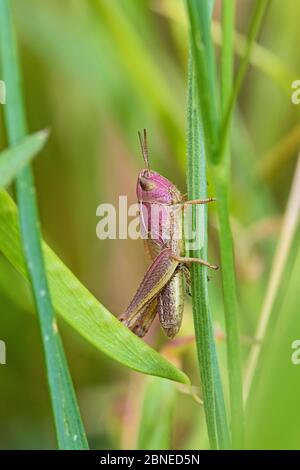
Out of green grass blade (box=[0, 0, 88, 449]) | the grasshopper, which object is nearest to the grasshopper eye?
the grasshopper

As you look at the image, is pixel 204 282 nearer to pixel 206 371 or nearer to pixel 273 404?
pixel 206 371

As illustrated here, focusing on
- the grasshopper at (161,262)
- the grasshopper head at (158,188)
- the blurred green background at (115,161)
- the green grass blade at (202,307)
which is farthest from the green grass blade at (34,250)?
the blurred green background at (115,161)

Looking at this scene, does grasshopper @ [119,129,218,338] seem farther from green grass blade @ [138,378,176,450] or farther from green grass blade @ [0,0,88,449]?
green grass blade @ [0,0,88,449]

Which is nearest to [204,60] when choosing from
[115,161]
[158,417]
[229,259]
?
[229,259]

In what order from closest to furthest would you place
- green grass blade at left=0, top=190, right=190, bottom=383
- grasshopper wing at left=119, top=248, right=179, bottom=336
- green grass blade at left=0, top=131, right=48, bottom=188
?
green grass blade at left=0, top=131, right=48, bottom=188 → green grass blade at left=0, top=190, right=190, bottom=383 → grasshopper wing at left=119, top=248, right=179, bottom=336

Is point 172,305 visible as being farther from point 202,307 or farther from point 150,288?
point 202,307
